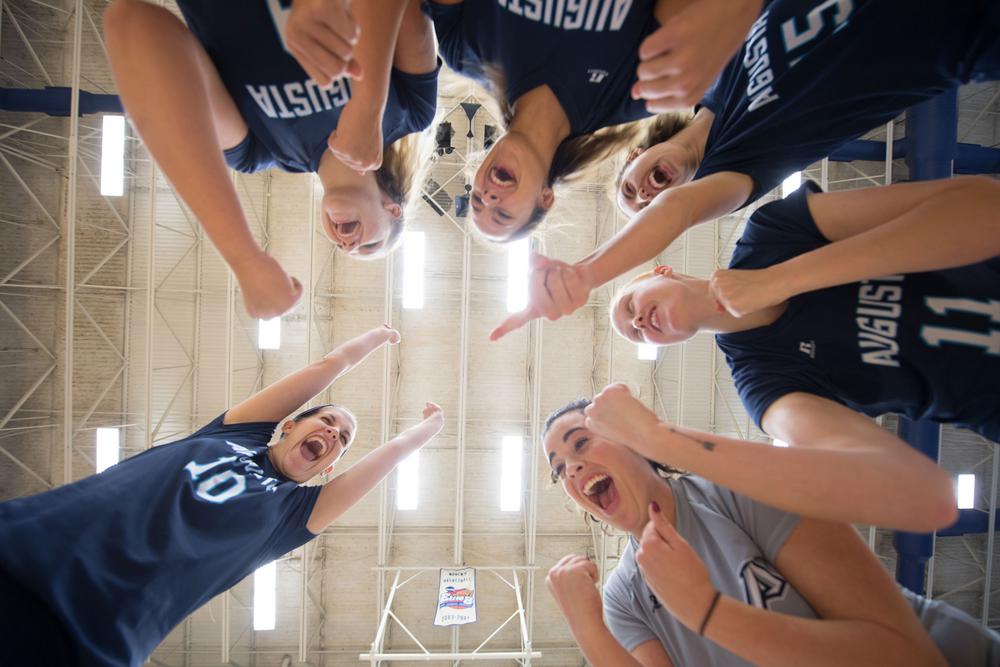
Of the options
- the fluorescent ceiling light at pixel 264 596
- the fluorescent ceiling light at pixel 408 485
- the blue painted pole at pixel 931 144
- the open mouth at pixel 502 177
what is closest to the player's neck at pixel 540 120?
the open mouth at pixel 502 177

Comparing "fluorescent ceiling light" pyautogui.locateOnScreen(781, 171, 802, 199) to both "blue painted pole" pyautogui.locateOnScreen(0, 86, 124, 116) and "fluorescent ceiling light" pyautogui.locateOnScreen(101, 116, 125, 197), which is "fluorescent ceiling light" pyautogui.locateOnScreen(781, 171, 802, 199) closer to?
"blue painted pole" pyautogui.locateOnScreen(0, 86, 124, 116)

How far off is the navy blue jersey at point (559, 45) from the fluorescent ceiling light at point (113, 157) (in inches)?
352

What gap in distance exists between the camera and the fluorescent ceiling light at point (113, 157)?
7.91 meters

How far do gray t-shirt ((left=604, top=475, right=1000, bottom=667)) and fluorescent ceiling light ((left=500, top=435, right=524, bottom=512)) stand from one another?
21.8 feet

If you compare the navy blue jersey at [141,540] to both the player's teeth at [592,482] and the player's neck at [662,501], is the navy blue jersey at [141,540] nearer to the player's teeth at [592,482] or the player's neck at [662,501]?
the player's teeth at [592,482]

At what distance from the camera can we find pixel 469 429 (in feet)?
29.3

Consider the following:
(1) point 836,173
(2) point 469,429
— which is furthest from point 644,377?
(1) point 836,173

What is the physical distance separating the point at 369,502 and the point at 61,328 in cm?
620

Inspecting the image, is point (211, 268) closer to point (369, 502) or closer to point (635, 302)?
point (369, 502)

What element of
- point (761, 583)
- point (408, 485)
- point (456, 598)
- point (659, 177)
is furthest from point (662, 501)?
point (408, 485)

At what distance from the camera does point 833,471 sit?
3.96 feet

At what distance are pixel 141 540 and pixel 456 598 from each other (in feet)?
19.6

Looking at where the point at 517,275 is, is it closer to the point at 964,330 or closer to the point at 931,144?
the point at 931,144

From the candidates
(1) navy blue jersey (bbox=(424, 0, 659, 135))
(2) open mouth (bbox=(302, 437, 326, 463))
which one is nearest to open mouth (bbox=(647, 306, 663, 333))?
(1) navy blue jersey (bbox=(424, 0, 659, 135))
